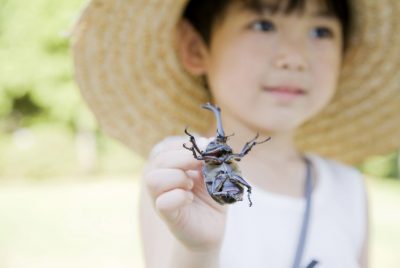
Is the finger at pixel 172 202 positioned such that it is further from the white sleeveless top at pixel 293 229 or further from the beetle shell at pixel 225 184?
the white sleeveless top at pixel 293 229

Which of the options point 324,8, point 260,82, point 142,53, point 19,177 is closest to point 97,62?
point 142,53

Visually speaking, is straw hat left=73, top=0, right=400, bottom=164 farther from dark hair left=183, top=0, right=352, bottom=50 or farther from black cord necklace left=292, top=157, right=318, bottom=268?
black cord necklace left=292, top=157, right=318, bottom=268

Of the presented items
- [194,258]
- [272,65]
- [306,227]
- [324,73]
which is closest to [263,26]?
[272,65]

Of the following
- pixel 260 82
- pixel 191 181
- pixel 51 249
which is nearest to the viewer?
pixel 191 181

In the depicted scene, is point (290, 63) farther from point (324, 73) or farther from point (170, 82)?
point (170, 82)

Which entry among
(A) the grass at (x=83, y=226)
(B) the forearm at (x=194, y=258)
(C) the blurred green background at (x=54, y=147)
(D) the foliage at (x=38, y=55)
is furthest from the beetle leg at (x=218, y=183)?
(D) the foliage at (x=38, y=55)

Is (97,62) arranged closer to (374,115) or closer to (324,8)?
(324,8)

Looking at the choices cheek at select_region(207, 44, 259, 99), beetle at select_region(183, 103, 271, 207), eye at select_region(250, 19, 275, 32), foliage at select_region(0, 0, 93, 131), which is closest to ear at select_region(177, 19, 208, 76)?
cheek at select_region(207, 44, 259, 99)
